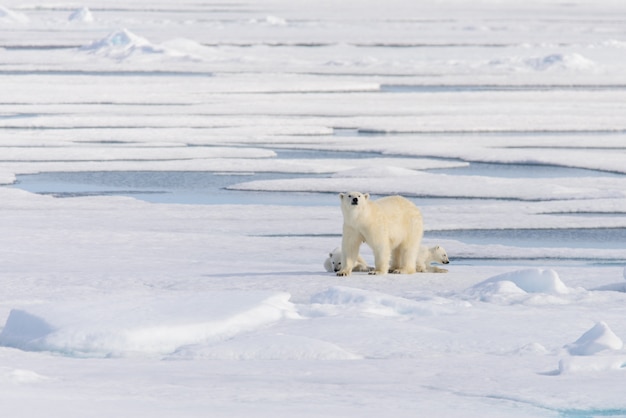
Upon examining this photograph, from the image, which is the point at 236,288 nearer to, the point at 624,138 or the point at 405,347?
the point at 405,347

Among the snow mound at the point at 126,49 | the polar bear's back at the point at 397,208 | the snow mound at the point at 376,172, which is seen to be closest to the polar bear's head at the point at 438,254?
the polar bear's back at the point at 397,208

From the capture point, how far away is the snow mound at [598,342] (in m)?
3.82

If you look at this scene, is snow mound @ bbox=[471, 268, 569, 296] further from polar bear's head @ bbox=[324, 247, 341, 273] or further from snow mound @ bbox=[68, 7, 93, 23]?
snow mound @ bbox=[68, 7, 93, 23]

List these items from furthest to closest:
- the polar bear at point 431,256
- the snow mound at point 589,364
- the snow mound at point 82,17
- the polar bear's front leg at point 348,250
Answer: the snow mound at point 82,17, the polar bear at point 431,256, the polar bear's front leg at point 348,250, the snow mound at point 589,364

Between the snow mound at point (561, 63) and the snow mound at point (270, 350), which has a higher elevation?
the snow mound at point (561, 63)

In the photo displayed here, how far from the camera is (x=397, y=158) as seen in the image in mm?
10703

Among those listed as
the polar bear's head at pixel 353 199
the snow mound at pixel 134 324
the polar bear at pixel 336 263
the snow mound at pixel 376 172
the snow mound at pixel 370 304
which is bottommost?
the snow mound at pixel 376 172

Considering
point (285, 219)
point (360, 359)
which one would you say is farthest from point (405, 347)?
point (285, 219)

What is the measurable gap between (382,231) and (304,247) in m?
1.18

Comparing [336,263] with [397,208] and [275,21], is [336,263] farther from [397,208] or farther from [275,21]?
[275,21]

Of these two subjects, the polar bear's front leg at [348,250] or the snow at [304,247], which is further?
the polar bear's front leg at [348,250]

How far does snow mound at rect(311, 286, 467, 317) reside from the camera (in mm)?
4512

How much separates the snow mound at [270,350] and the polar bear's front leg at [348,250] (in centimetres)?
140

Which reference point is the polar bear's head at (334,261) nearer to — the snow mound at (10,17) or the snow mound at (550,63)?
the snow mound at (550,63)
